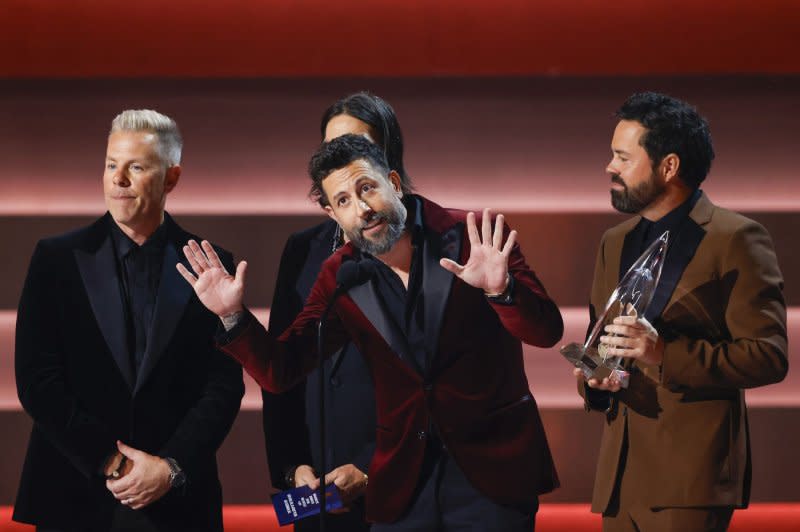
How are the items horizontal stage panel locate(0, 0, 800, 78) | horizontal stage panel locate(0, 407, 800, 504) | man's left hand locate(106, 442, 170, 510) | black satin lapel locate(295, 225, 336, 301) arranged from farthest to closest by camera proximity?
horizontal stage panel locate(0, 407, 800, 504), horizontal stage panel locate(0, 0, 800, 78), black satin lapel locate(295, 225, 336, 301), man's left hand locate(106, 442, 170, 510)

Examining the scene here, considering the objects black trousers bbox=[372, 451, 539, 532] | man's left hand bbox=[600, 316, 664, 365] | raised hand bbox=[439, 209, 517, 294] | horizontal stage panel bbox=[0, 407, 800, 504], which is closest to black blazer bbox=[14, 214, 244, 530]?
black trousers bbox=[372, 451, 539, 532]

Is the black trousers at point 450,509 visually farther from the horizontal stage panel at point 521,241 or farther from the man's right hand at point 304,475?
the horizontal stage panel at point 521,241

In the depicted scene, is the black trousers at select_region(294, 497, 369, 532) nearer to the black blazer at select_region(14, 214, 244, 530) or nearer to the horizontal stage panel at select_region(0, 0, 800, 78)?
the black blazer at select_region(14, 214, 244, 530)

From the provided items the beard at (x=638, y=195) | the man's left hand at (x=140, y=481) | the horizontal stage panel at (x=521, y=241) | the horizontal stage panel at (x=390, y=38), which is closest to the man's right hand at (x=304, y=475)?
the man's left hand at (x=140, y=481)

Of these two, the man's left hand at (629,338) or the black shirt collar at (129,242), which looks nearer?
the man's left hand at (629,338)

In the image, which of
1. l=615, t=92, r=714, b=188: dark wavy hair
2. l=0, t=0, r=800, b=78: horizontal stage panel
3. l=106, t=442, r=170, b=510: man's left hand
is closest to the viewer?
l=106, t=442, r=170, b=510: man's left hand

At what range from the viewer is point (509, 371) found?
2.71 m

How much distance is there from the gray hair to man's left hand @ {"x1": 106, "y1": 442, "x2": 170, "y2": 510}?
2.79 ft

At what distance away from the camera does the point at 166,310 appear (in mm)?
2975

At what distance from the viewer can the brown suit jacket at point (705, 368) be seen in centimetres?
275

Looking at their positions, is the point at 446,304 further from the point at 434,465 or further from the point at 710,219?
the point at 710,219

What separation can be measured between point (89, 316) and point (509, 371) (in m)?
1.18

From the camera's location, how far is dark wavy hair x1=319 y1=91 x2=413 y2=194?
329cm

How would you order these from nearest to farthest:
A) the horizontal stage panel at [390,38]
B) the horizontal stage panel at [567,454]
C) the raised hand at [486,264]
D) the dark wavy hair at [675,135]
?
the raised hand at [486,264] → the dark wavy hair at [675,135] → the horizontal stage panel at [390,38] → the horizontal stage panel at [567,454]
